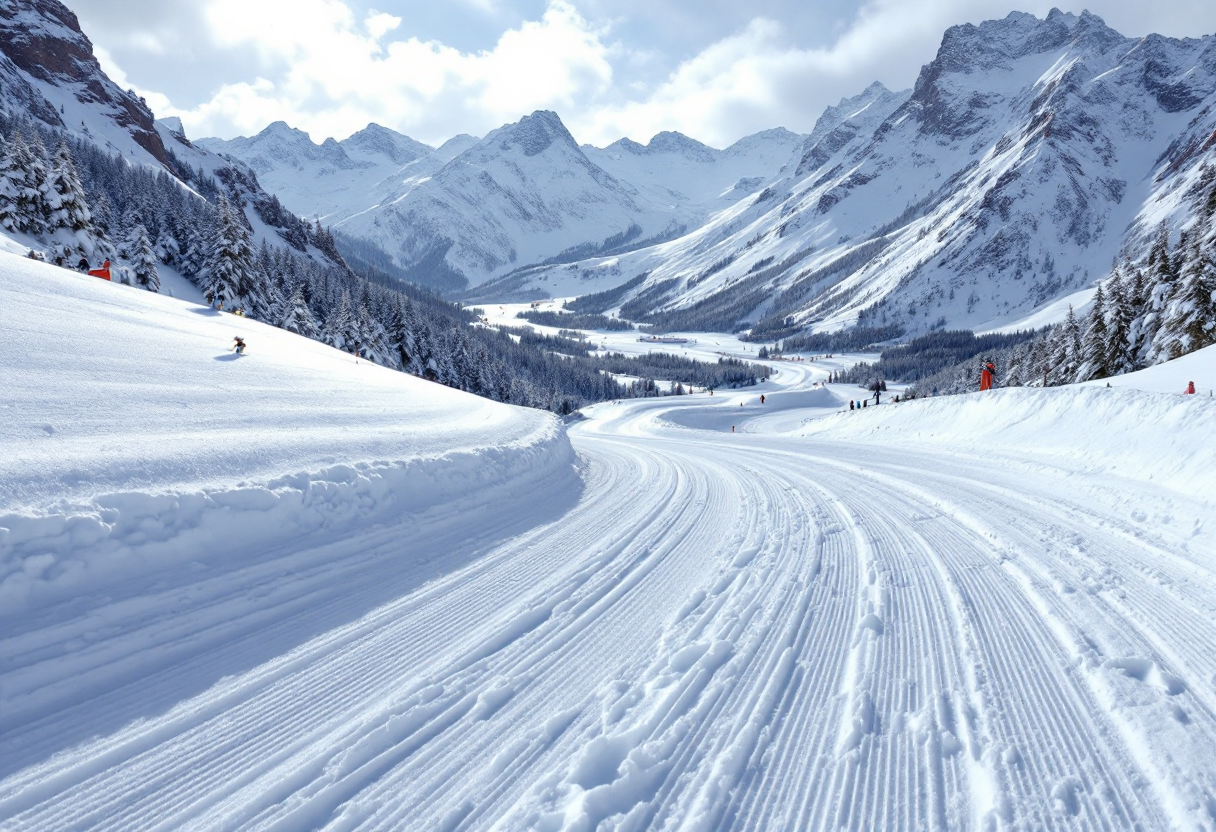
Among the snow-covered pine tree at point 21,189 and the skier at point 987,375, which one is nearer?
Result: the skier at point 987,375

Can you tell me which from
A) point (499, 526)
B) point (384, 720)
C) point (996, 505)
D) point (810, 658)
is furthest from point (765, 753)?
point (996, 505)

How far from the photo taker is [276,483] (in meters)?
6.13

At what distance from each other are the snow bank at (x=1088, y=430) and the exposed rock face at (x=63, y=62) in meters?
139

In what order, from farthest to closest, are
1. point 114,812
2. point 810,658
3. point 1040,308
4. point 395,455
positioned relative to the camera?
point 1040,308 < point 395,455 < point 810,658 < point 114,812

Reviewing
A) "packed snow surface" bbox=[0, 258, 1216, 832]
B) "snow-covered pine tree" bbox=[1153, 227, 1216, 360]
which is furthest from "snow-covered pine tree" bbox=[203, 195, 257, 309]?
"snow-covered pine tree" bbox=[1153, 227, 1216, 360]

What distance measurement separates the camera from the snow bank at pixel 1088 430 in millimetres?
8953

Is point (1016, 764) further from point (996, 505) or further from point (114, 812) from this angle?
point (996, 505)

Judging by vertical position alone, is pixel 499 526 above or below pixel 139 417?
below

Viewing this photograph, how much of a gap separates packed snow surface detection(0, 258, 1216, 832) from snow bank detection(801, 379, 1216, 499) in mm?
192

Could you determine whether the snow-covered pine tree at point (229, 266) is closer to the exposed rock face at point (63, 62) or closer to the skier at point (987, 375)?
the skier at point (987, 375)

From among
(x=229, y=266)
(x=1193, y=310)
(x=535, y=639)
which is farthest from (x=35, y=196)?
(x=1193, y=310)

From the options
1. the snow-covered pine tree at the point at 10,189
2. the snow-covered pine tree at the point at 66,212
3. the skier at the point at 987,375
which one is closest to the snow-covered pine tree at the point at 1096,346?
the skier at the point at 987,375

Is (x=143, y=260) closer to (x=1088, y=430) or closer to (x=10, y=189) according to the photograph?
(x=10, y=189)

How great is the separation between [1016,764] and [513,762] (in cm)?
284
